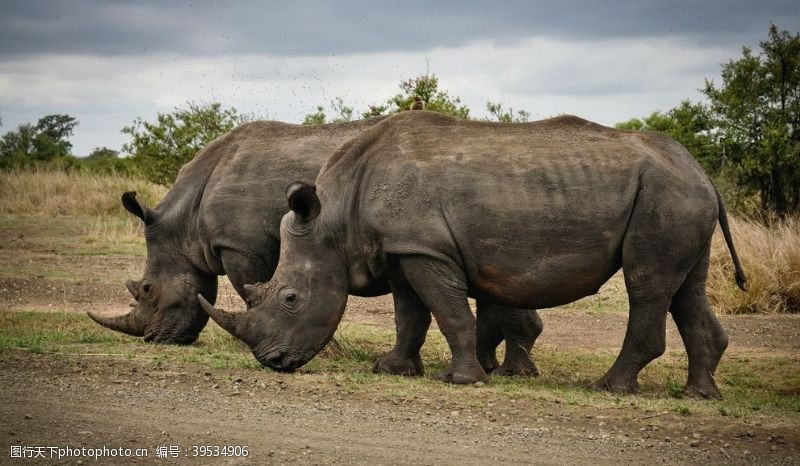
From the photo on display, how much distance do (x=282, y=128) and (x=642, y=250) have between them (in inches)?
167

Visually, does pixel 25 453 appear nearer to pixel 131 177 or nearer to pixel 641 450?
pixel 641 450

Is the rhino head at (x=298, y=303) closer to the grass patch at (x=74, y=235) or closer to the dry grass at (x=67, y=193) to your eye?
the grass patch at (x=74, y=235)

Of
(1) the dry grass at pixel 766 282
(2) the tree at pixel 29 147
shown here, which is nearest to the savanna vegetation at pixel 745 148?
(1) the dry grass at pixel 766 282

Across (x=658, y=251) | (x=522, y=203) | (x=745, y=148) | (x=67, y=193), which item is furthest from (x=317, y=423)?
(x=67, y=193)

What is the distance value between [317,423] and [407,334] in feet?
8.24

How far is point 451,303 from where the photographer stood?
30.8ft

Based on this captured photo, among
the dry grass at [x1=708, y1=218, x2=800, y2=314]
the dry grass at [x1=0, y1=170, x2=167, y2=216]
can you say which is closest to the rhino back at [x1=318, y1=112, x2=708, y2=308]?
the dry grass at [x1=708, y1=218, x2=800, y2=314]

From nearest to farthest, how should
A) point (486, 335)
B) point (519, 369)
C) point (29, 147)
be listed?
point (519, 369) → point (486, 335) → point (29, 147)

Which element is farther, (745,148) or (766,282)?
(745,148)

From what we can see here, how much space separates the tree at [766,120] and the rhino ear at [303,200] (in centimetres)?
1229

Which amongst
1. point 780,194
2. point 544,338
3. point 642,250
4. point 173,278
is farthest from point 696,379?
point 780,194

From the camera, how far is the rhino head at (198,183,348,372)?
9648 mm

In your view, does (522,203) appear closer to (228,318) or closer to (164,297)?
(228,318)

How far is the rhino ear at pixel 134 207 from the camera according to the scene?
1148 cm
